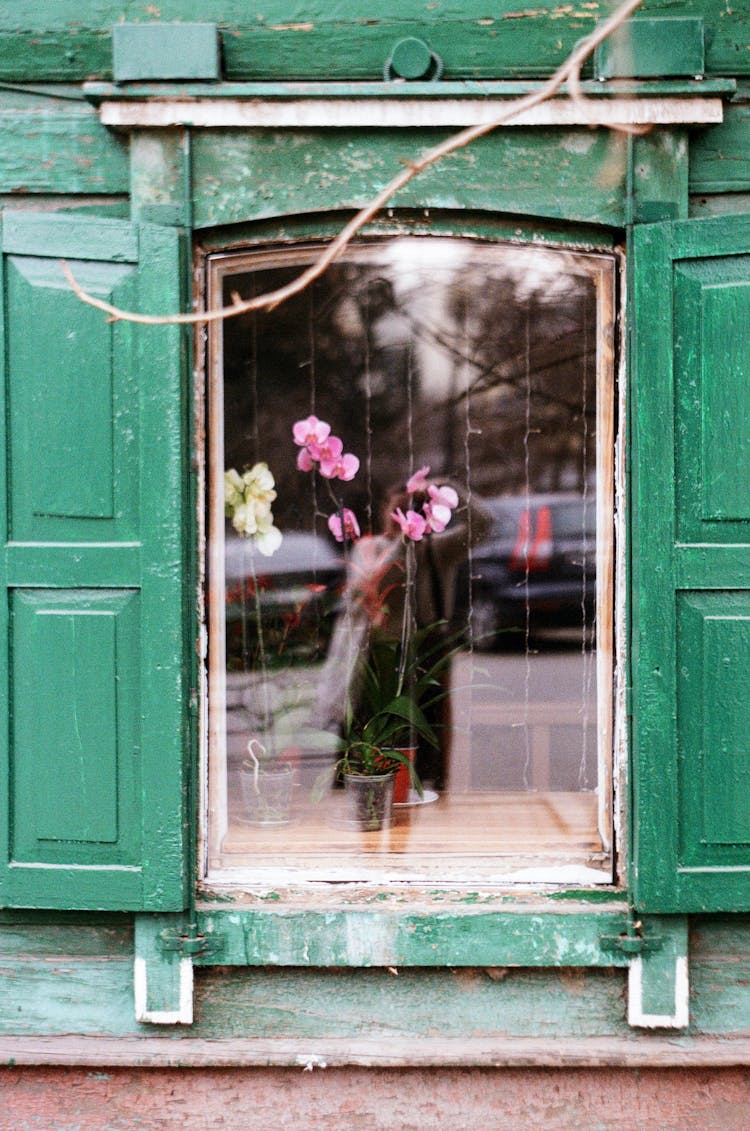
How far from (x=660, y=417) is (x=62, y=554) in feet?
5.03

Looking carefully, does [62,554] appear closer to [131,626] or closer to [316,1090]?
[131,626]

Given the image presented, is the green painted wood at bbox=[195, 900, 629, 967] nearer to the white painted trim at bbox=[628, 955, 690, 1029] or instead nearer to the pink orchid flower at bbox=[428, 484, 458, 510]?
the white painted trim at bbox=[628, 955, 690, 1029]

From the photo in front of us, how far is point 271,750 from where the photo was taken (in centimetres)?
327

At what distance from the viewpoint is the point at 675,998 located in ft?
8.69

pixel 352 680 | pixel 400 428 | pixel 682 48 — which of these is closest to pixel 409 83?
pixel 682 48

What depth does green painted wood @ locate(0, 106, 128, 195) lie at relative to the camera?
2713mm

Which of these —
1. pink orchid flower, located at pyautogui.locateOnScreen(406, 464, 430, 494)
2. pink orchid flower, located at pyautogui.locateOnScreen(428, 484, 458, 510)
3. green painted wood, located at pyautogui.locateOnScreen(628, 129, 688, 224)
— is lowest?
pink orchid flower, located at pyautogui.locateOnScreen(428, 484, 458, 510)

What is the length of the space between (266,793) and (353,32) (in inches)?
83.6

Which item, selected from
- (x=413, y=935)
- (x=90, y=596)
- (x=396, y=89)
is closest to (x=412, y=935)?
(x=413, y=935)

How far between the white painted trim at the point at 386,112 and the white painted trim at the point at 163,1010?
2.13 meters

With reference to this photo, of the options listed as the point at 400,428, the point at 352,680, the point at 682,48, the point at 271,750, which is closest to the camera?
the point at 682,48

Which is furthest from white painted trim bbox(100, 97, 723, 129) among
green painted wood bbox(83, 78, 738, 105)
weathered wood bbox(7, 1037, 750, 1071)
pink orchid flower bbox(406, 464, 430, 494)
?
weathered wood bbox(7, 1037, 750, 1071)

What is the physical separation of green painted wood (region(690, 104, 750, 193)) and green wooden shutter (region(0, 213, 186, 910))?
1349mm

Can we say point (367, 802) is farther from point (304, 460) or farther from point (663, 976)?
point (304, 460)
